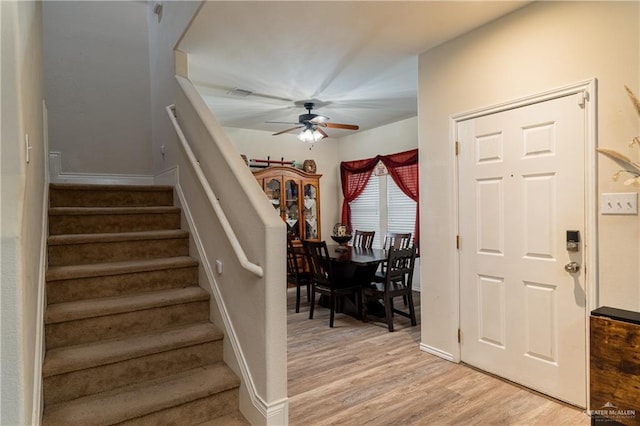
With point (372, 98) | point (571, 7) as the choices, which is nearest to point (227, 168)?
point (571, 7)

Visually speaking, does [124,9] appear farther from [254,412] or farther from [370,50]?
[254,412]

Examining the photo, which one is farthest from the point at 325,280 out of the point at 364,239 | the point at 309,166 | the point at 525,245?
the point at 309,166

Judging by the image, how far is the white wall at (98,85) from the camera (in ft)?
12.0

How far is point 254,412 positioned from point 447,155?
91.1 inches

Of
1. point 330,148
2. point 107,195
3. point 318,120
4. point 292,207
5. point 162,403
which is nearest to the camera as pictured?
point 162,403

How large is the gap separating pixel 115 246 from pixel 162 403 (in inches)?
47.4

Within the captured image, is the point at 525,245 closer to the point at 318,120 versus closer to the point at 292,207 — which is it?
the point at 318,120

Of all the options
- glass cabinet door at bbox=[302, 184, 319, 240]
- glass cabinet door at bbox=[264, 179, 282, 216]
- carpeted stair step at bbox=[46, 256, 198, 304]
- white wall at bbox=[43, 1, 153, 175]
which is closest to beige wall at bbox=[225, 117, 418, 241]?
glass cabinet door at bbox=[302, 184, 319, 240]

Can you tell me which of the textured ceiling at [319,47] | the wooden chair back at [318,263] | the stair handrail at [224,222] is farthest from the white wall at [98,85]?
the wooden chair back at [318,263]

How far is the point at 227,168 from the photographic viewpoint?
2.17 m

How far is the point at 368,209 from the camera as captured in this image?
21.4ft

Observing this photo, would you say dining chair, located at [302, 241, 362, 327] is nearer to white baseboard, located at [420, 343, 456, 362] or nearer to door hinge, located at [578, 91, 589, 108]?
white baseboard, located at [420, 343, 456, 362]

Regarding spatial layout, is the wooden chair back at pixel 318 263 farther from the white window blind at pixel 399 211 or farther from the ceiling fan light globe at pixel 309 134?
the white window blind at pixel 399 211

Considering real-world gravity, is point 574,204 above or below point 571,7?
below
